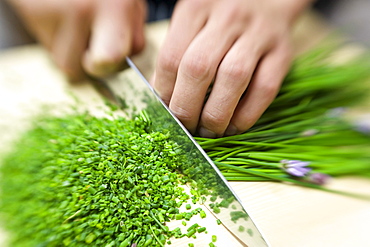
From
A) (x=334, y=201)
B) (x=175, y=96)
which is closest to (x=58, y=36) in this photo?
(x=175, y=96)

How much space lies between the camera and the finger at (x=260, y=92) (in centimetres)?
88

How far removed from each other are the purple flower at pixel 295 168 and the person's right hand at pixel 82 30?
0.58 m

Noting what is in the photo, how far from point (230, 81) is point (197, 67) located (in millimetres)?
93

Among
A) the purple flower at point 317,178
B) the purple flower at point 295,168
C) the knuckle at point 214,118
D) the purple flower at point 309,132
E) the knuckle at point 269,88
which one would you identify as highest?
the knuckle at point 214,118

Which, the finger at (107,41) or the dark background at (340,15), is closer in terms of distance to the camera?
the finger at (107,41)

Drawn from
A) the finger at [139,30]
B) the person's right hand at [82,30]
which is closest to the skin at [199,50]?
the person's right hand at [82,30]

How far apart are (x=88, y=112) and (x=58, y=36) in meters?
0.24

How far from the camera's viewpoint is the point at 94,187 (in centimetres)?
75

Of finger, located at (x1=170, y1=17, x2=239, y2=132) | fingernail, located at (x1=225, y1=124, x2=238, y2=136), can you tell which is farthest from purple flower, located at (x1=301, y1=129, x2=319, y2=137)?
finger, located at (x1=170, y1=17, x2=239, y2=132)

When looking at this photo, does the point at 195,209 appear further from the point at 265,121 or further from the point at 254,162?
the point at 265,121

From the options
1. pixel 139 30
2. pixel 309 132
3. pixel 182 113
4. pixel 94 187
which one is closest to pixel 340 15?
pixel 309 132

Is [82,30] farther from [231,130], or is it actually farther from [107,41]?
[231,130]

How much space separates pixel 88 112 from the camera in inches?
38.9

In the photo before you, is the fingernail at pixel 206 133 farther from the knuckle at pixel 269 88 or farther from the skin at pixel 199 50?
the knuckle at pixel 269 88
